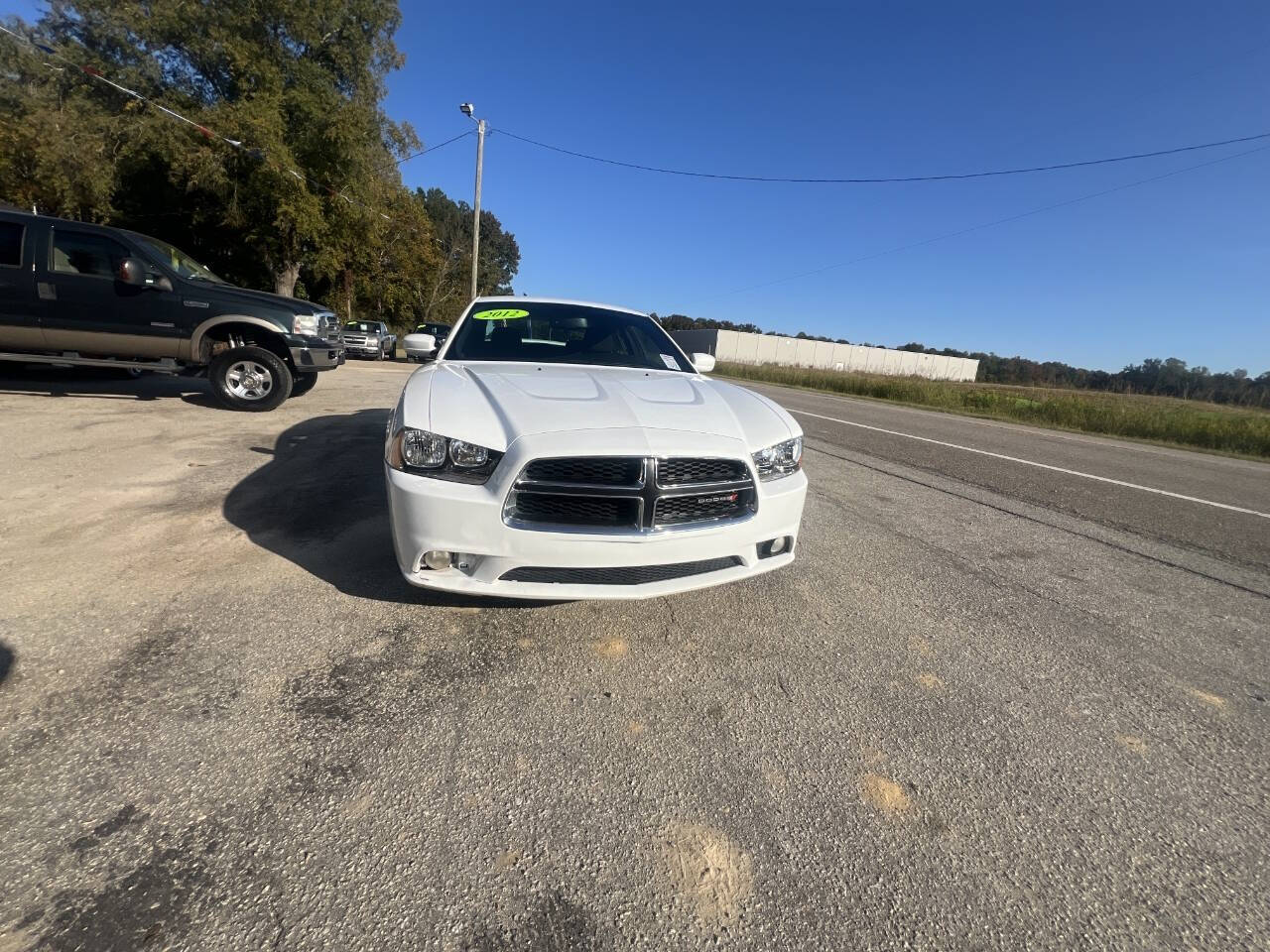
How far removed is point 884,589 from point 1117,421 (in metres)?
17.2

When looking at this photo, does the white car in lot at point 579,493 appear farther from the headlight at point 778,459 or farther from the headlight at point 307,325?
the headlight at point 307,325

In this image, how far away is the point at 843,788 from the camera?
1719 millimetres

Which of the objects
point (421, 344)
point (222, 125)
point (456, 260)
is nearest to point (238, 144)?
point (222, 125)

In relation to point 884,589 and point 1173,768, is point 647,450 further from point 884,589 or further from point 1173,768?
point 1173,768

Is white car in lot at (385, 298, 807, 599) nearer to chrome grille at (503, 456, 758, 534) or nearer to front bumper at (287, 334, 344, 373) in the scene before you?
chrome grille at (503, 456, 758, 534)

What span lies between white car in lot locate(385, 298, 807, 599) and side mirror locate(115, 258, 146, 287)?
5537 mm

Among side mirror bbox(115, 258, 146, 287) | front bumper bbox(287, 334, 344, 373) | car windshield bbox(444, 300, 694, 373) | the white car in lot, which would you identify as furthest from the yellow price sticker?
side mirror bbox(115, 258, 146, 287)

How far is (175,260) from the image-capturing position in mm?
6789

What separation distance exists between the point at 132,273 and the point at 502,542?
6515 millimetres

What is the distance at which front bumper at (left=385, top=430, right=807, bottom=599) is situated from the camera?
216 centimetres

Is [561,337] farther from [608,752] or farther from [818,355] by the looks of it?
[818,355]

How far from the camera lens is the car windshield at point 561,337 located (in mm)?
3662

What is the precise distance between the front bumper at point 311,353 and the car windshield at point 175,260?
1.31 m

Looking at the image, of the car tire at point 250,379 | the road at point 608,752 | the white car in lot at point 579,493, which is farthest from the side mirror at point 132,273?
the white car in lot at point 579,493
